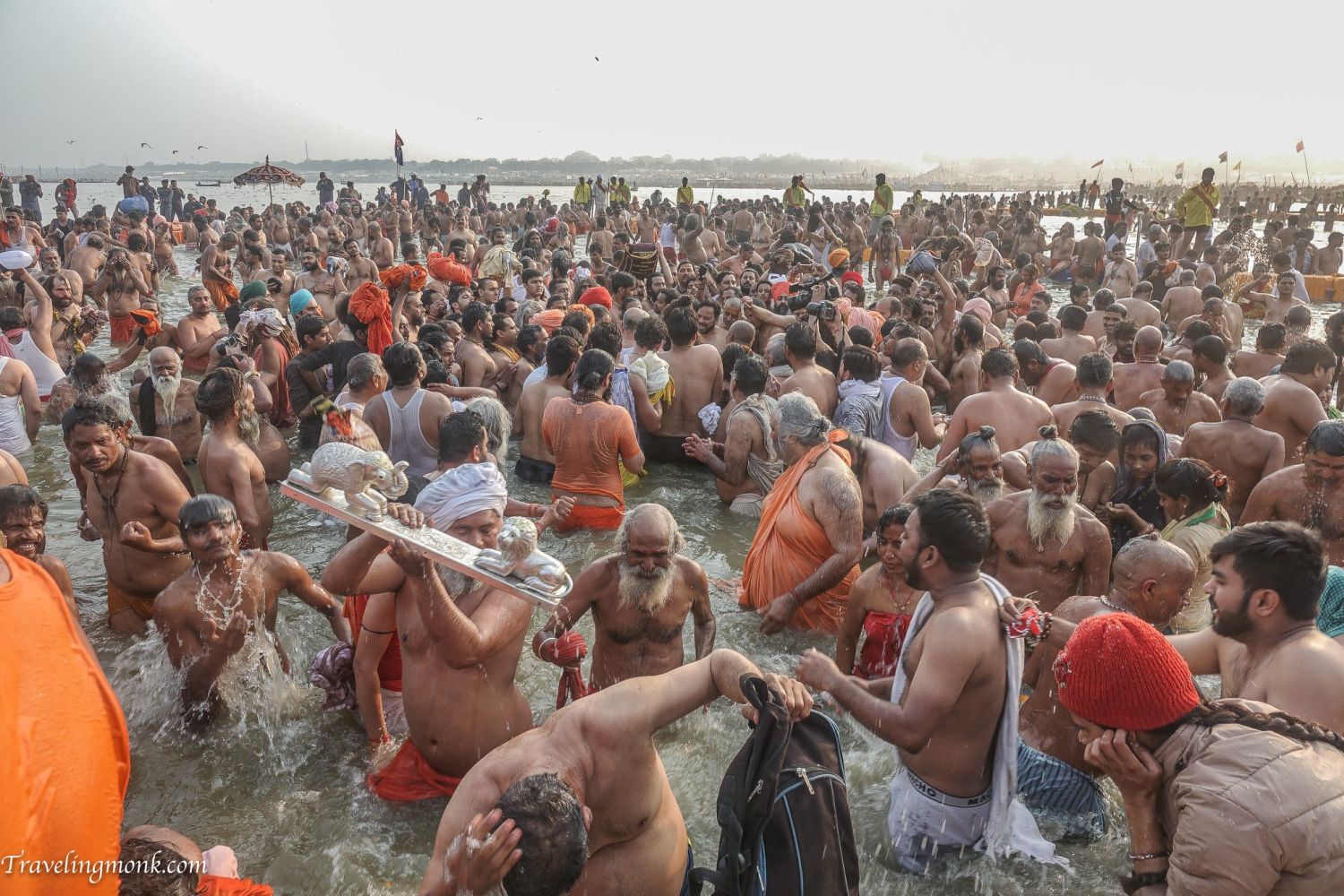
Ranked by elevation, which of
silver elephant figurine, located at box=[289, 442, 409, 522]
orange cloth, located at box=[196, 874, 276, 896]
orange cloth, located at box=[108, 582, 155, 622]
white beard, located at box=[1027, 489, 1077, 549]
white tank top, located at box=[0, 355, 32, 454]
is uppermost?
silver elephant figurine, located at box=[289, 442, 409, 522]

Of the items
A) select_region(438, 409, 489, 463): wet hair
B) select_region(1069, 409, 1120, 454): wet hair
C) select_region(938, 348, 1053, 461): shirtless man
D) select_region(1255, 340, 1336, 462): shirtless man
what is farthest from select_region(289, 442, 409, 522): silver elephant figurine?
select_region(1255, 340, 1336, 462): shirtless man

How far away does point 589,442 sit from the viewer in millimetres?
5969

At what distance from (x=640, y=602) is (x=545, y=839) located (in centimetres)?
182

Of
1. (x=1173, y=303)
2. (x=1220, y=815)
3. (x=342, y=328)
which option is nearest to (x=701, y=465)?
(x=342, y=328)

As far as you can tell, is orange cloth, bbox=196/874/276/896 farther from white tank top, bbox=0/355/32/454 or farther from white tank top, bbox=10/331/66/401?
white tank top, bbox=10/331/66/401

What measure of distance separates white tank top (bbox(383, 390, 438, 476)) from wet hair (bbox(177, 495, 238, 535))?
190 cm

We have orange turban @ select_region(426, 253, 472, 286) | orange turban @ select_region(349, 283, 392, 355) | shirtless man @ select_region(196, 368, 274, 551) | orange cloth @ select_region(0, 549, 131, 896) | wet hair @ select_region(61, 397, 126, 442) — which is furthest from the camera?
orange turban @ select_region(426, 253, 472, 286)

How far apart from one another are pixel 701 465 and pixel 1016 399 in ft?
9.91

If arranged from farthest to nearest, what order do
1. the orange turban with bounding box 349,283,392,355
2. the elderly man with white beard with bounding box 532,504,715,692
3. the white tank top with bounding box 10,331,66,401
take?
the white tank top with bounding box 10,331,66,401 < the orange turban with bounding box 349,283,392,355 < the elderly man with white beard with bounding box 532,504,715,692

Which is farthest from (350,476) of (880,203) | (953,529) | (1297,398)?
(880,203)

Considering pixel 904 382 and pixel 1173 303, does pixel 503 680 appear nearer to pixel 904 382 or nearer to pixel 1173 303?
pixel 904 382

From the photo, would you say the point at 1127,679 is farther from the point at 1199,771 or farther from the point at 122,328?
the point at 122,328

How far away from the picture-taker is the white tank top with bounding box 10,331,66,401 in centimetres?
773

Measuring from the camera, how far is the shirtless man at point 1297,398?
555cm
